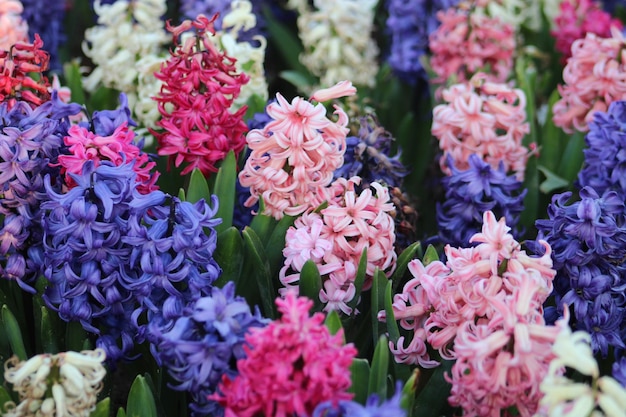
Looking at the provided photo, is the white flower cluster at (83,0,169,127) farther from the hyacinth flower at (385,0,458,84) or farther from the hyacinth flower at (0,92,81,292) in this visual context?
the hyacinth flower at (385,0,458,84)

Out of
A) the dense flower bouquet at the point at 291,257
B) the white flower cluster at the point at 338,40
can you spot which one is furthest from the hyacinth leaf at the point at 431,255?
the white flower cluster at the point at 338,40

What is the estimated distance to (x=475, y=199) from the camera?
2.32m

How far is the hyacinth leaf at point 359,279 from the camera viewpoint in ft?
6.54

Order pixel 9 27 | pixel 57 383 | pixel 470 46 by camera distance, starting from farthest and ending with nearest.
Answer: pixel 470 46 < pixel 9 27 < pixel 57 383

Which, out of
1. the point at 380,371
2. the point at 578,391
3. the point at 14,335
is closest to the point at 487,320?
the point at 380,371

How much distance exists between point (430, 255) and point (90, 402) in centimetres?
95

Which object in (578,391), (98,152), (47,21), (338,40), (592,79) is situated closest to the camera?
(578,391)

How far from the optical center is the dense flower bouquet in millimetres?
1562

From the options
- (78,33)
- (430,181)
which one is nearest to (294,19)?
(78,33)

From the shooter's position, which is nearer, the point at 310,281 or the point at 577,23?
Answer: the point at 310,281

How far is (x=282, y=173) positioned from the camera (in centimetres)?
212

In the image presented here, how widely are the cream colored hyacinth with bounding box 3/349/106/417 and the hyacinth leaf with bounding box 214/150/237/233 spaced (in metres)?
0.77

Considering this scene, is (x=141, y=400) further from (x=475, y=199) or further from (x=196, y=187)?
(x=475, y=199)

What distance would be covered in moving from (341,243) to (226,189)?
17.9 inches
